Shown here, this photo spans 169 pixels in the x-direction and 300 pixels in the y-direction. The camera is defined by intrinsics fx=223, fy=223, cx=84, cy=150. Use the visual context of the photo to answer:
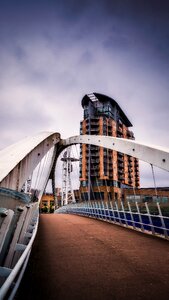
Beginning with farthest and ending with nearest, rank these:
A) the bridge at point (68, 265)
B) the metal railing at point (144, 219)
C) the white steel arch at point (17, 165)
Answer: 1. the metal railing at point (144, 219)
2. the white steel arch at point (17, 165)
3. the bridge at point (68, 265)

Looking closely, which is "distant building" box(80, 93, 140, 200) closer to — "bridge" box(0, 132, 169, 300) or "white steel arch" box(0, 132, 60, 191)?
"white steel arch" box(0, 132, 60, 191)

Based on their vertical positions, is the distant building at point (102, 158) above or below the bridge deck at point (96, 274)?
above

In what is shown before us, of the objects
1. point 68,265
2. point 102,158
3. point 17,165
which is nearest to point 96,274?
point 68,265

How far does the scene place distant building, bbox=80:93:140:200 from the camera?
235ft

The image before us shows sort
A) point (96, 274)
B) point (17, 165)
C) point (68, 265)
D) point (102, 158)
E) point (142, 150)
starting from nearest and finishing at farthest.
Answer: point (96, 274)
point (68, 265)
point (17, 165)
point (142, 150)
point (102, 158)

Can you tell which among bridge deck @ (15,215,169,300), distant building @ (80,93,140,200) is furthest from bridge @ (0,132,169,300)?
distant building @ (80,93,140,200)

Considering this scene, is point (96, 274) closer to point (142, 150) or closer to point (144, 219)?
point (144, 219)

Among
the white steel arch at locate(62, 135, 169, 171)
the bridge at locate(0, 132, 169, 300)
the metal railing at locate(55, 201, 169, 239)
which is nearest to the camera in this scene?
the bridge at locate(0, 132, 169, 300)

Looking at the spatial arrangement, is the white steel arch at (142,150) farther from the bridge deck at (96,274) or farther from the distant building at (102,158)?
the distant building at (102,158)

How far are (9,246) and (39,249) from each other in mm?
3721

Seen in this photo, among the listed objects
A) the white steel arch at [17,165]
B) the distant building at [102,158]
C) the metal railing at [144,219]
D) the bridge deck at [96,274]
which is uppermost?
the distant building at [102,158]

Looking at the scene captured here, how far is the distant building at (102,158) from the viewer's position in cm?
7162

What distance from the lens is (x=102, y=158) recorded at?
74938mm

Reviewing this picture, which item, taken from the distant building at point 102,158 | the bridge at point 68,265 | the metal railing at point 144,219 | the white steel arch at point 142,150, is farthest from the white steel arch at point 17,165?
the distant building at point 102,158
